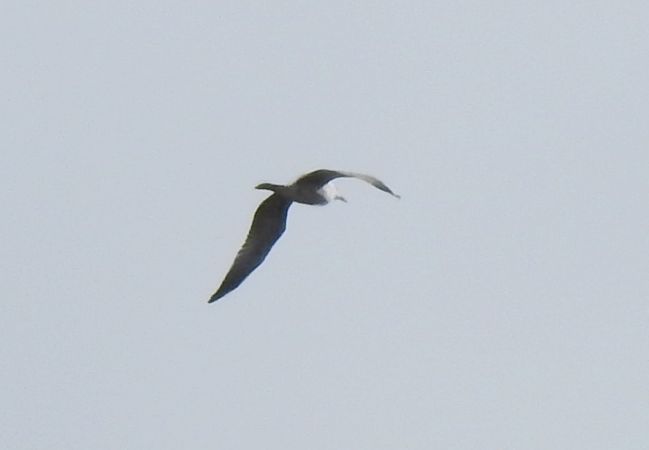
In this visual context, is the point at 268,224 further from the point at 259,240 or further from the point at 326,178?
the point at 326,178

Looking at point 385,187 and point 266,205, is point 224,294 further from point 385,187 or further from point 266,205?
point 385,187

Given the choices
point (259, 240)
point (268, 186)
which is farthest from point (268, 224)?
point (268, 186)

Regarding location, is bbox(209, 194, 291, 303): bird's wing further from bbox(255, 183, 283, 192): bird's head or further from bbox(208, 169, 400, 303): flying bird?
bbox(255, 183, 283, 192): bird's head

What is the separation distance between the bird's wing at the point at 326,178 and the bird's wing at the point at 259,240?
1.26 m

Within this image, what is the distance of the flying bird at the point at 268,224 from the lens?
34781 millimetres

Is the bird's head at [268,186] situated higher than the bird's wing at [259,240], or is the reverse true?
the bird's head at [268,186]

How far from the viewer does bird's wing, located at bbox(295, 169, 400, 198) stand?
105 ft

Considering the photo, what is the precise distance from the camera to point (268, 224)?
118 feet

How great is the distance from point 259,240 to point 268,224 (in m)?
0.39

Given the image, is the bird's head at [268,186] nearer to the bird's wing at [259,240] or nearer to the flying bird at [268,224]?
the flying bird at [268,224]

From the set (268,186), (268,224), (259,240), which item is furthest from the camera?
(259,240)

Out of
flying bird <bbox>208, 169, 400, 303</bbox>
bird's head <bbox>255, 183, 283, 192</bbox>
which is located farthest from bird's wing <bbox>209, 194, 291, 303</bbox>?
bird's head <bbox>255, 183, 283, 192</bbox>

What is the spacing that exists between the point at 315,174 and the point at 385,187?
94.2 inches

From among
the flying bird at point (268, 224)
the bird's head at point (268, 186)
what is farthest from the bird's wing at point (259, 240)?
the bird's head at point (268, 186)
